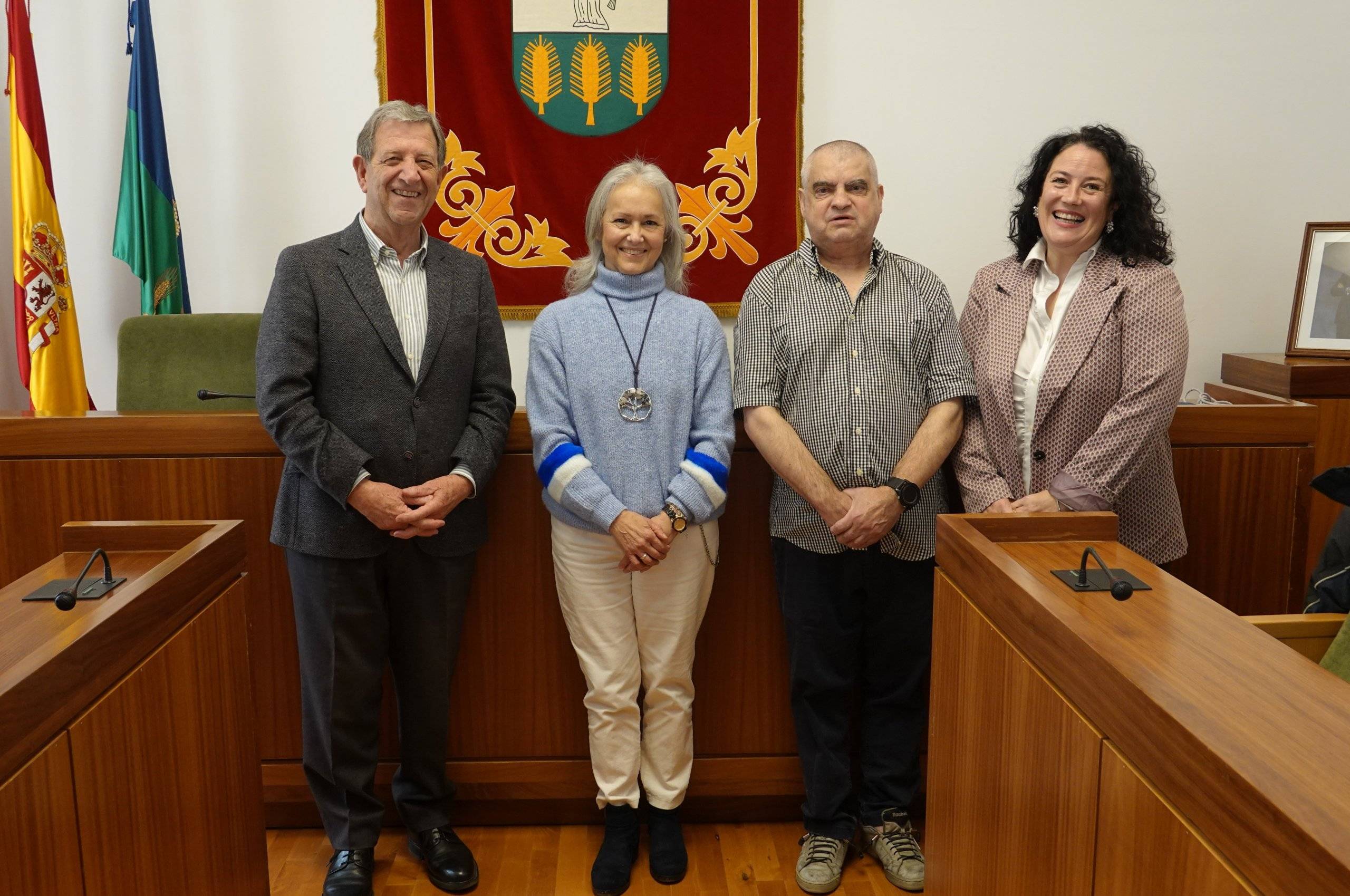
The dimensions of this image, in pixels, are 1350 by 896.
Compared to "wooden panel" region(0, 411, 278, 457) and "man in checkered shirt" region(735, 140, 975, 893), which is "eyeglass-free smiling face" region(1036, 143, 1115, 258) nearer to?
"man in checkered shirt" region(735, 140, 975, 893)

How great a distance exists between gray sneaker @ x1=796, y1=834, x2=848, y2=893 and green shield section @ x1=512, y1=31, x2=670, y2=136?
7.67 ft

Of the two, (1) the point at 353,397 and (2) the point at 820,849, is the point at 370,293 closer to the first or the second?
(1) the point at 353,397

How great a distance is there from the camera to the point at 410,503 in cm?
206

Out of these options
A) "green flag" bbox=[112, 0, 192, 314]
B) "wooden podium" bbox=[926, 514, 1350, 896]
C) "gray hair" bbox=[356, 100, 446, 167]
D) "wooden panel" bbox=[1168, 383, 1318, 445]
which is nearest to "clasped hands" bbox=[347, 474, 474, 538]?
"gray hair" bbox=[356, 100, 446, 167]

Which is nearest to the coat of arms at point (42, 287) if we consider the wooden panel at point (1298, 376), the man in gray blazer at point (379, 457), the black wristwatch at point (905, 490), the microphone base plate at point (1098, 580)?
the man in gray blazer at point (379, 457)

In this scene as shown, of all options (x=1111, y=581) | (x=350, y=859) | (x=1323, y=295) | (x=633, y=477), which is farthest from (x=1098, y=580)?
(x=1323, y=295)

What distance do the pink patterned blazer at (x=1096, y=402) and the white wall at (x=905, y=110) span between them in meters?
1.50

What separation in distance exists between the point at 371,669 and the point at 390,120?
43.3 inches

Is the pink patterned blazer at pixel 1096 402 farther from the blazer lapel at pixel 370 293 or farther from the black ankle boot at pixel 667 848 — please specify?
the blazer lapel at pixel 370 293

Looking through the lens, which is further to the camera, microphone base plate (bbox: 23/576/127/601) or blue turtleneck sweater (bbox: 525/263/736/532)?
blue turtleneck sweater (bbox: 525/263/736/532)

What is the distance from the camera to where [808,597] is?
2211 mm

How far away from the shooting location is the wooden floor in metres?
2.21

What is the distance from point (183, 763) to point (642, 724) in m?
1.03

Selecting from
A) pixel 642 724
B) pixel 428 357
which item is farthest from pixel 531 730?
pixel 428 357
